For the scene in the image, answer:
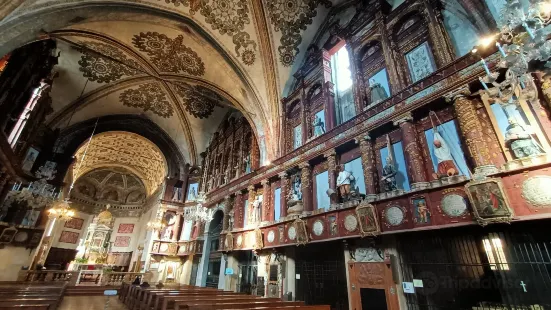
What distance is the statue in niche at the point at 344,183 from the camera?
728 cm

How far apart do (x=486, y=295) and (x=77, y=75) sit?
62.1 feet

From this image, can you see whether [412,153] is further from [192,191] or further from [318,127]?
[192,191]

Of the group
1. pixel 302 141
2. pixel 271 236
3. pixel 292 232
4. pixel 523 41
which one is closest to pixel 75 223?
pixel 271 236

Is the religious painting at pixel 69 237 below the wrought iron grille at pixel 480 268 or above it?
above

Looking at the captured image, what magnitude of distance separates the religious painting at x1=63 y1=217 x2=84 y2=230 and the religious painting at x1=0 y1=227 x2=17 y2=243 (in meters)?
12.5

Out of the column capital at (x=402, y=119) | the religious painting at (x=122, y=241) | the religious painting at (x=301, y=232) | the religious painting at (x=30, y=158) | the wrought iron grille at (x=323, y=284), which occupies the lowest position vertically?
the wrought iron grille at (x=323, y=284)

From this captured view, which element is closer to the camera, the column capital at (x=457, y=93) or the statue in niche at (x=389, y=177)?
the column capital at (x=457, y=93)

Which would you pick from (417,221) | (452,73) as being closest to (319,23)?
(452,73)

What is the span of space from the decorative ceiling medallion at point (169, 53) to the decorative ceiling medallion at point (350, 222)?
34.3ft

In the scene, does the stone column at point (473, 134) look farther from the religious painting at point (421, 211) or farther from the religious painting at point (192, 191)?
the religious painting at point (192, 191)

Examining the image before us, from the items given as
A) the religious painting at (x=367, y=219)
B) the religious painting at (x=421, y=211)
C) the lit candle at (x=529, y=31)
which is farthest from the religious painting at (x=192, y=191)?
the lit candle at (x=529, y=31)

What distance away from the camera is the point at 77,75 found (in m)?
13.2

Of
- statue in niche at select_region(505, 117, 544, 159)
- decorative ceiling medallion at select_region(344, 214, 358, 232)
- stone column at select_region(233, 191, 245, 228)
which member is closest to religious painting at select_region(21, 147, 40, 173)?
stone column at select_region(233, 191, 245, 228)

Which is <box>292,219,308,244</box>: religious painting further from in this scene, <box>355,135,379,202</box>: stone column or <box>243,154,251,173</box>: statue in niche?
<box>243,154,251,173</box>: statue in niche
